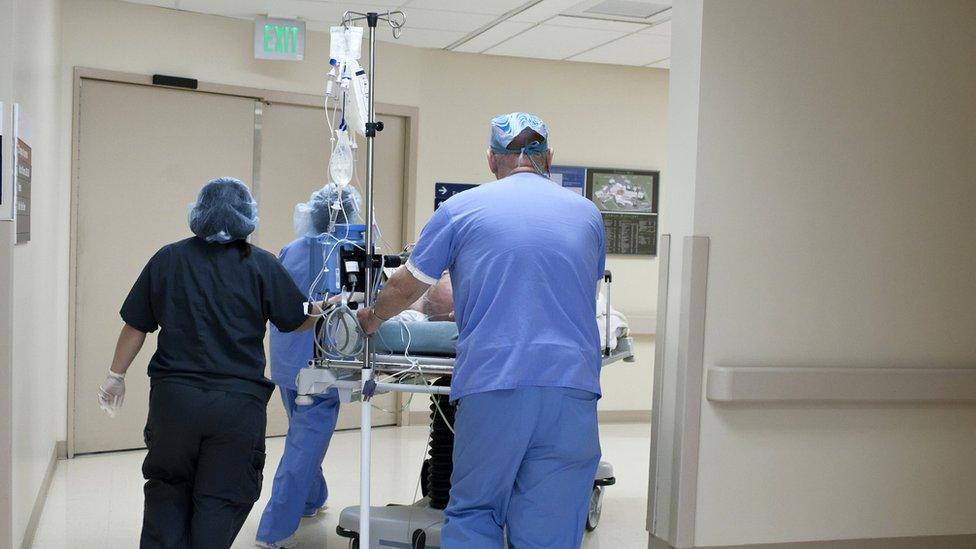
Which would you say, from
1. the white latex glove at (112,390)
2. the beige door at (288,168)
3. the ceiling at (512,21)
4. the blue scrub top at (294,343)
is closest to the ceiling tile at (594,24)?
the ceiling at (512,21)

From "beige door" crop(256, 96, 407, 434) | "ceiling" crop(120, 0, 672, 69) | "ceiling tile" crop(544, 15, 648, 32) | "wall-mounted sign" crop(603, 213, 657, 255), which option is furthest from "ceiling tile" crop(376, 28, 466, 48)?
"wall-mounted sign" crop(603, 213, 657, 255)

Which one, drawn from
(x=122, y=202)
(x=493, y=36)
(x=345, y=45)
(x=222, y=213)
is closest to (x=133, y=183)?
(x=122, y=202)

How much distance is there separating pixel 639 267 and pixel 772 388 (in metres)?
3.52

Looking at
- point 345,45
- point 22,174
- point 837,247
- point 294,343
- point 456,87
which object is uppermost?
point 456,87

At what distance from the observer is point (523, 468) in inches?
100.0

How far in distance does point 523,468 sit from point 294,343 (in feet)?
4.92

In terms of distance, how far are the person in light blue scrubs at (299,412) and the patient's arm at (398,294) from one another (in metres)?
1.03

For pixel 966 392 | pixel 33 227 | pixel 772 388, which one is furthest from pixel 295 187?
pixel 966 392

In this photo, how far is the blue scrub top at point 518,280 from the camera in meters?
2.53

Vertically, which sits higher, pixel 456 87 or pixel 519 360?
pixel 456 87

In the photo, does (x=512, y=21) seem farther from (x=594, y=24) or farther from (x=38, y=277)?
(x=38, y=277)

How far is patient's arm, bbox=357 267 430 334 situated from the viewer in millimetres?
2660

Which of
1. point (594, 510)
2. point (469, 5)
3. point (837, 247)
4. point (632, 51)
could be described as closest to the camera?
point (837, 247)

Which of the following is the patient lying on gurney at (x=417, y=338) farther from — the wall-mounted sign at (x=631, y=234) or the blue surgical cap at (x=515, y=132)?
the wall-mounted sign at (x=631, y=234)
